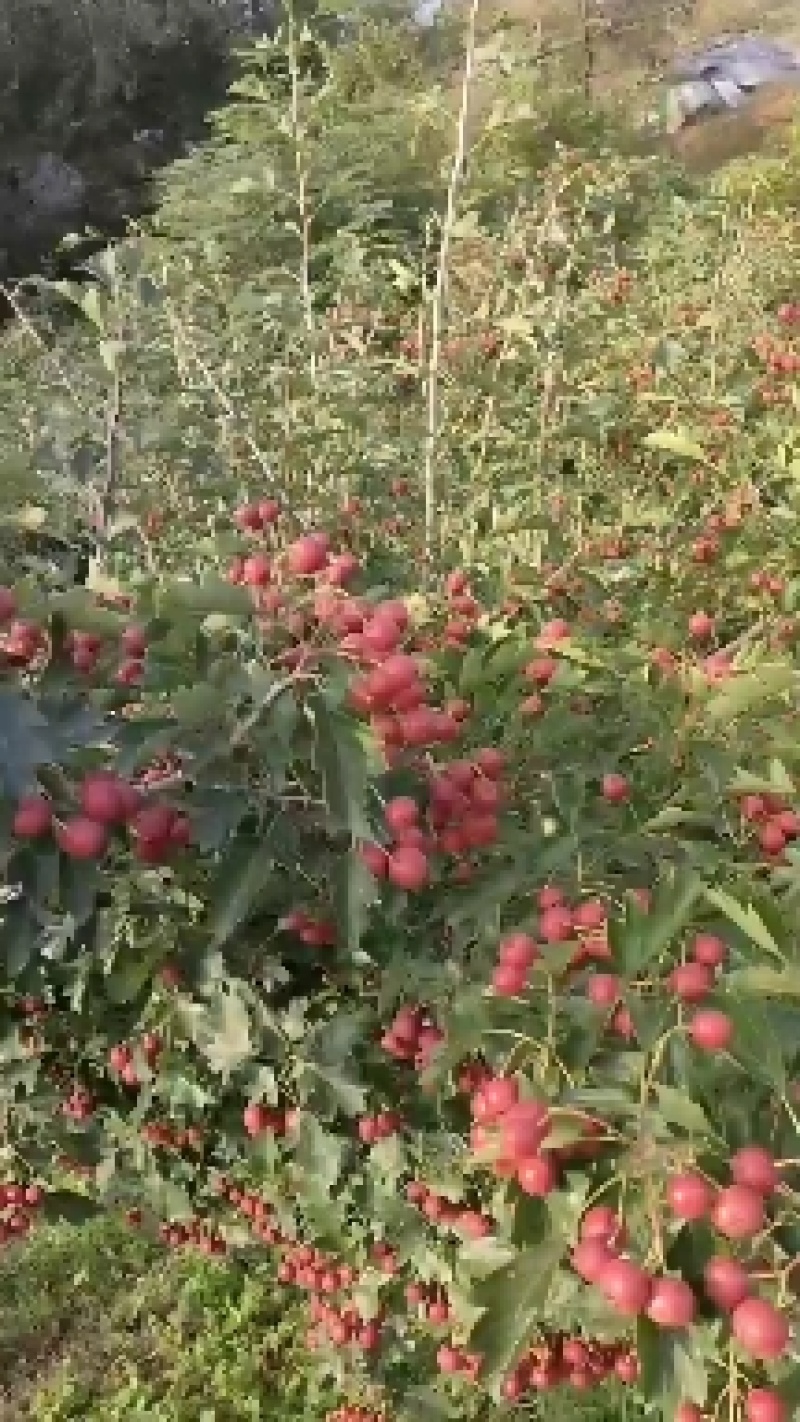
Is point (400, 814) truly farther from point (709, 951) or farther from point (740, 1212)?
point (740, 1212)

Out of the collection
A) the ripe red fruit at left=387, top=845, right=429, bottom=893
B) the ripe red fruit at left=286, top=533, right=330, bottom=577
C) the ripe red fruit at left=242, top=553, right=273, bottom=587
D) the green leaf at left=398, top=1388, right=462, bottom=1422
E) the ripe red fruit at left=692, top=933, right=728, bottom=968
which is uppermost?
the ripe red fruit at left=286, top=533, right=330, bottom=577

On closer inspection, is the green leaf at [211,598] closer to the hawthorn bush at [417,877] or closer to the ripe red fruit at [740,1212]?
the hawthorn bush at [417,877]

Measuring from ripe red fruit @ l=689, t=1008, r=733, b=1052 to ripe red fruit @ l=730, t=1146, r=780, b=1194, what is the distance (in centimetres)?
11

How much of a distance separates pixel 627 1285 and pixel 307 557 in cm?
87

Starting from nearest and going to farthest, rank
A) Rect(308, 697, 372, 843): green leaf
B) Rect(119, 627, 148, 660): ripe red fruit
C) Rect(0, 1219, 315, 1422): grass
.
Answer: Rect(308, 697, 372, 843): green leaf → Rect(119, 627, 148, 660): ripe red fruit → Rect(0, 1219, 315, 1422): grass

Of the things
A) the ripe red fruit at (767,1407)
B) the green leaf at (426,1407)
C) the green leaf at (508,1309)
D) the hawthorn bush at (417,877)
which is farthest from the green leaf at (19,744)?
the green leaf at (426,1407)

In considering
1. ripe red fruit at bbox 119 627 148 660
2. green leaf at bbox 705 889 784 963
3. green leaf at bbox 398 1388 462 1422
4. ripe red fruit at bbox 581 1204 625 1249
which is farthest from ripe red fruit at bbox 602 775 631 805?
green leaf at bbox 398 1388 462 1422

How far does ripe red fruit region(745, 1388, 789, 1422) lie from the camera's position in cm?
109

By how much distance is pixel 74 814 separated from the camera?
1.38 m

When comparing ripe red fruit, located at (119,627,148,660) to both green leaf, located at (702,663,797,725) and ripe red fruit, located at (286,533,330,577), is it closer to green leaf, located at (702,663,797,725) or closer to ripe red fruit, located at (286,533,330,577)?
ripe red fruit, located at (286,533,330,577)

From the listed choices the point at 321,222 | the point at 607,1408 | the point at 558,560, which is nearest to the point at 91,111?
the point at 321,222

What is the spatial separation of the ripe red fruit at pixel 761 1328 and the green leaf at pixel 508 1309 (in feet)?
0.49

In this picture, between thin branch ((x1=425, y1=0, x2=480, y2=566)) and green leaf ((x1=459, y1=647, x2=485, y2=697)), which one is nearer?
green leaf ((x1=459, y1=647, x2=485, y2=697))

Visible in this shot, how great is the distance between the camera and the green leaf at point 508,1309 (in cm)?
109
